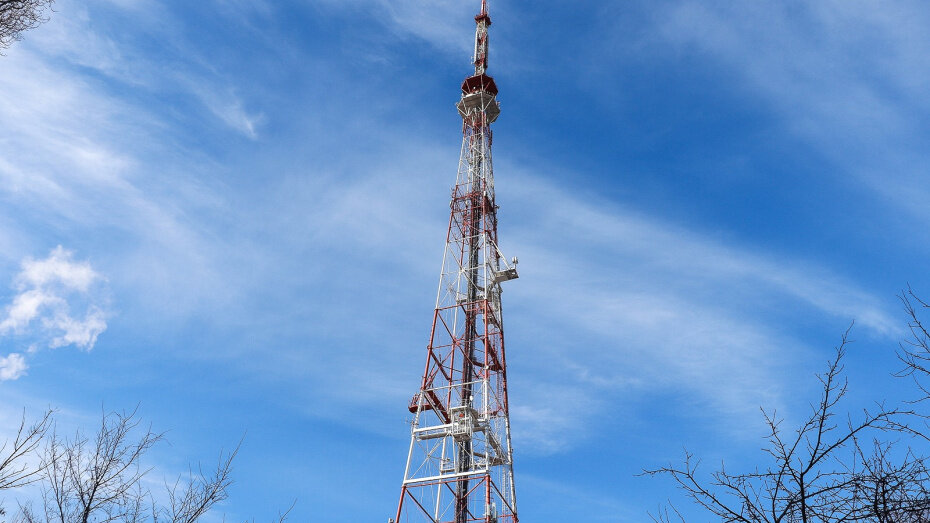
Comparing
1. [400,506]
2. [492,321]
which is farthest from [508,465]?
[492,321]

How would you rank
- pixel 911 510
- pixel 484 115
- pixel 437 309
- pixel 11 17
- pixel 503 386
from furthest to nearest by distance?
pixel 484 115 < pixel 437 309 < pixel 503 386 < pixel 11 17 < pixel 911 510

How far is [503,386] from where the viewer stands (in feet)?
135

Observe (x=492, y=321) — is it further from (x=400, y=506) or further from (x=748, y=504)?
(x=748, y=504)

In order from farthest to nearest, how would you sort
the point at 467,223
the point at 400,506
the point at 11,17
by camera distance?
the point at 467,223 → the point at 400,506 → the point at 11,17

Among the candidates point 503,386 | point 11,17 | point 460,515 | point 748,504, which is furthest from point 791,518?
point 503,386

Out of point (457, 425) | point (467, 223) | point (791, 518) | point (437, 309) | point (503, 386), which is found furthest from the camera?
point (467, 223)

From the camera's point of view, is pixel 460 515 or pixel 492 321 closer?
pixel 460 515

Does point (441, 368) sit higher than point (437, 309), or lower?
lower

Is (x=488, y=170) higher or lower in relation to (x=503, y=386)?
higher

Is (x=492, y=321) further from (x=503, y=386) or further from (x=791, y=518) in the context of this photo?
(x=791, y=518)

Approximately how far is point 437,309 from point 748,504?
3702 centimetres

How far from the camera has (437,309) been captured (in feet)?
145

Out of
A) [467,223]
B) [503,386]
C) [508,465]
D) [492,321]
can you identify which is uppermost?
[467,223]

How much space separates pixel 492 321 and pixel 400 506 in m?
13.0
